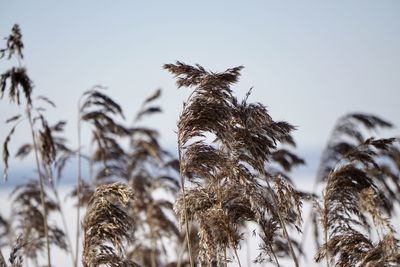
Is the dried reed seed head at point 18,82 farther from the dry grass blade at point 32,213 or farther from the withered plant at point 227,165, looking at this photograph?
the dry grass blade at point 32,213

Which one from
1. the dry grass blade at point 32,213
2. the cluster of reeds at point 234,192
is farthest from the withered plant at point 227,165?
the dry grass blade at point 32,213

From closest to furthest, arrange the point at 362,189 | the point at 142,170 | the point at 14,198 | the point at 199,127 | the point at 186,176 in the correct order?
the point at 199,127 < the point at 186,176 < the point at 362,189 < the point at 14,198 < the point at 142,170

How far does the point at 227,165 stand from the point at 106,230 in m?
1.52

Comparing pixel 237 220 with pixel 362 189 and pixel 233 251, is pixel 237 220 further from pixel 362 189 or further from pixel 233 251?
pixel 362 189

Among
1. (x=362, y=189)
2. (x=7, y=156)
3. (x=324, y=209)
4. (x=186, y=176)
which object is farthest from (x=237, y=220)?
(x=7, y=156)

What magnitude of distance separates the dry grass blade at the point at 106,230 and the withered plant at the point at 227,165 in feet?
2.27

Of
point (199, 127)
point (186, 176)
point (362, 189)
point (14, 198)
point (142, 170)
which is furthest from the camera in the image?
point (142, 170)

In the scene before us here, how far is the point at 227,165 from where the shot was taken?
5.84m

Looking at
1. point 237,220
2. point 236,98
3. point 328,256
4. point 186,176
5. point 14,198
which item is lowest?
point 328,256

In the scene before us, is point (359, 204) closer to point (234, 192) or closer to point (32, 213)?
point (234, 192)

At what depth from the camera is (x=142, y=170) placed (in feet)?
40.2

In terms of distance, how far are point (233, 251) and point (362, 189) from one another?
1.83 metres

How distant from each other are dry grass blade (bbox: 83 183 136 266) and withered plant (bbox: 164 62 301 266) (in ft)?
2.27

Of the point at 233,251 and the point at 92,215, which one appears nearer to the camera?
the point at 92,215
